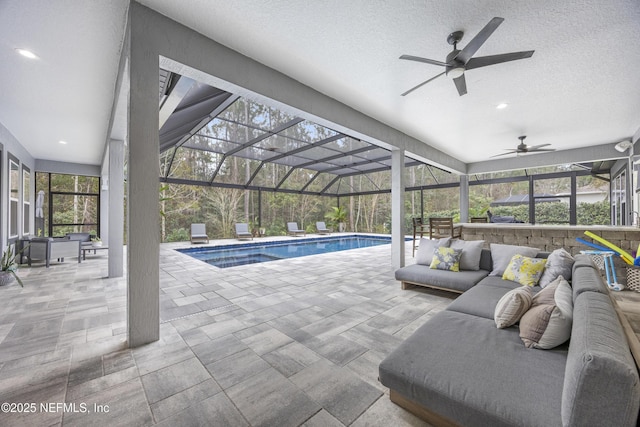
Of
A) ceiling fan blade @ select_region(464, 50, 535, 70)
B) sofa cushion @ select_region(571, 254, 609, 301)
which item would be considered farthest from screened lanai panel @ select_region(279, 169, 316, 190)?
sofa cushion @ select_region(571, 254, 609, 301)

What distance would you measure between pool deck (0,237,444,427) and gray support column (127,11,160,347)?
31 centimetres

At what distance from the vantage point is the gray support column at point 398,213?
550 centimetres

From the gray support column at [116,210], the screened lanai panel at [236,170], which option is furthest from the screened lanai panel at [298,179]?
the gray support column at [116,210]

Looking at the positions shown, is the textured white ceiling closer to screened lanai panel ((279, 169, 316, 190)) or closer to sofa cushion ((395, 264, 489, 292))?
sofa cushion ((395, 264, 489, 292))

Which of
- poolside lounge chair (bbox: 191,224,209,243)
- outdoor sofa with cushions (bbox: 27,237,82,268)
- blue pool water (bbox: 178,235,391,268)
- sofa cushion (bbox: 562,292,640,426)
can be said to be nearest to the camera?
sofa cushion (bbox: 562,292,640,426)

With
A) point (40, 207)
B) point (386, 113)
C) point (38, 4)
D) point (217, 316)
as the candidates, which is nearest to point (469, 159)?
point (386, 113)

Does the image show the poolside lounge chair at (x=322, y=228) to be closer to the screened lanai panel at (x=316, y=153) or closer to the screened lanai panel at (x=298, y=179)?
the screened lanai panel at (x=298, y=179)

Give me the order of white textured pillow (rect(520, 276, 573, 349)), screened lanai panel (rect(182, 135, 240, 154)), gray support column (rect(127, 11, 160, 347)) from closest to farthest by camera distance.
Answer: white textured pillow (rect(520, 276, 573, 349))
gray support column (rect(127, 11, 160, 347))
screened lanai panel (rect(182, 135, 240, 154))

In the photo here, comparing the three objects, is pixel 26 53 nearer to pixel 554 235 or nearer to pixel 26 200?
pixel 26 200

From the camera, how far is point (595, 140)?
6.47 metres

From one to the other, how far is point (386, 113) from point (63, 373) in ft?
17.2

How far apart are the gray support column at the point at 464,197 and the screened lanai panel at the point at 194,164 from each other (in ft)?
31.6

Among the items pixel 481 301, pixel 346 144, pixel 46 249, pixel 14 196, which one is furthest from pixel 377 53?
pixel 14 196

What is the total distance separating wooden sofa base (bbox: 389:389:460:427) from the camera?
4.57 feet
